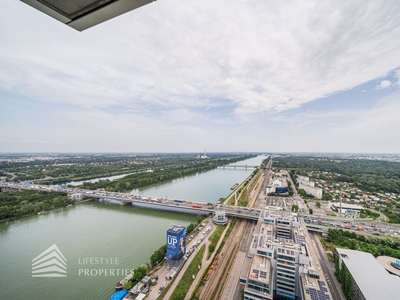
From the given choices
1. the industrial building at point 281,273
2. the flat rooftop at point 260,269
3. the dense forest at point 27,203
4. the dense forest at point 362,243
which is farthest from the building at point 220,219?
the dense forest at point 27,203

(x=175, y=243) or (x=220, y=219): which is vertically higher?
(x=175, y=243)

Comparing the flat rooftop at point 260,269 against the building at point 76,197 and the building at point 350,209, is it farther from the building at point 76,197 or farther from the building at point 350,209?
the building at point 76,197

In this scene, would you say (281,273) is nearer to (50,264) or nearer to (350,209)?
(50,264)

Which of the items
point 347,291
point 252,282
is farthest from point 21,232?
point 347,291

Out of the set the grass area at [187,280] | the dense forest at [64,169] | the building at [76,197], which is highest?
the dense forest at [64,169]

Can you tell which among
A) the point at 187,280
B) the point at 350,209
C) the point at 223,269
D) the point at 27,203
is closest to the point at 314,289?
the point at 223,269

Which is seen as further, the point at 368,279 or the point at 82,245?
the point at 82,245
